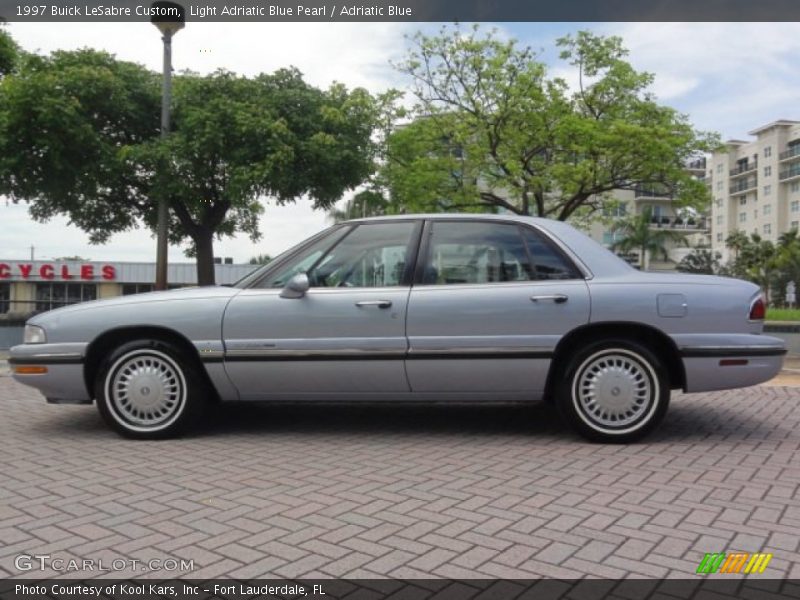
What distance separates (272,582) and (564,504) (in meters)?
1.59

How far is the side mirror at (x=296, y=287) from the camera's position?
491cm

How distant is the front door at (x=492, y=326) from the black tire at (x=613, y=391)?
0.21 meters

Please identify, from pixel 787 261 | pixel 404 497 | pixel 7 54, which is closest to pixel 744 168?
pixel 787 261

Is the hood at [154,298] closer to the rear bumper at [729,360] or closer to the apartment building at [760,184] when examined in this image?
the rear bumper at [729,360]

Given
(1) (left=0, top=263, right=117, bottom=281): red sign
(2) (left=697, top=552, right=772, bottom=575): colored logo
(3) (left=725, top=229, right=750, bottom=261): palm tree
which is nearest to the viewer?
(2) (left=697, top=552, right=772, bottom=575): colored logo

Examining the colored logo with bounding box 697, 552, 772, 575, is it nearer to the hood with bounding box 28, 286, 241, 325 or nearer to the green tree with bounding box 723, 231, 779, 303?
the hood with bounding box 28, 286, 241, 325

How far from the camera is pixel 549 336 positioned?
4871mm

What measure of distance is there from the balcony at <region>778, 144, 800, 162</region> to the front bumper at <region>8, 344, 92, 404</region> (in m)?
97.9

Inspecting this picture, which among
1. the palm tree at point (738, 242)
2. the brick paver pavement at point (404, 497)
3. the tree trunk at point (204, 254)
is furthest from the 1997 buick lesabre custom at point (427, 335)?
the palm tree at point (738, 242)

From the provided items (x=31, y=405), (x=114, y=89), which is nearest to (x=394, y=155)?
(x=114, y=89)

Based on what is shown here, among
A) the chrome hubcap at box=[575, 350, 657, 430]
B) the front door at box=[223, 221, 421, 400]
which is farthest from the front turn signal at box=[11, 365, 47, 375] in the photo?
the chrome hubcap at box=[575, 350, 657, 430]

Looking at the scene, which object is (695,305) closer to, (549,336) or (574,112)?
(549,336)

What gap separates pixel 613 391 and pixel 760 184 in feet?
335

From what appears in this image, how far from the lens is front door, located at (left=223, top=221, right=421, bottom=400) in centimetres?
492
